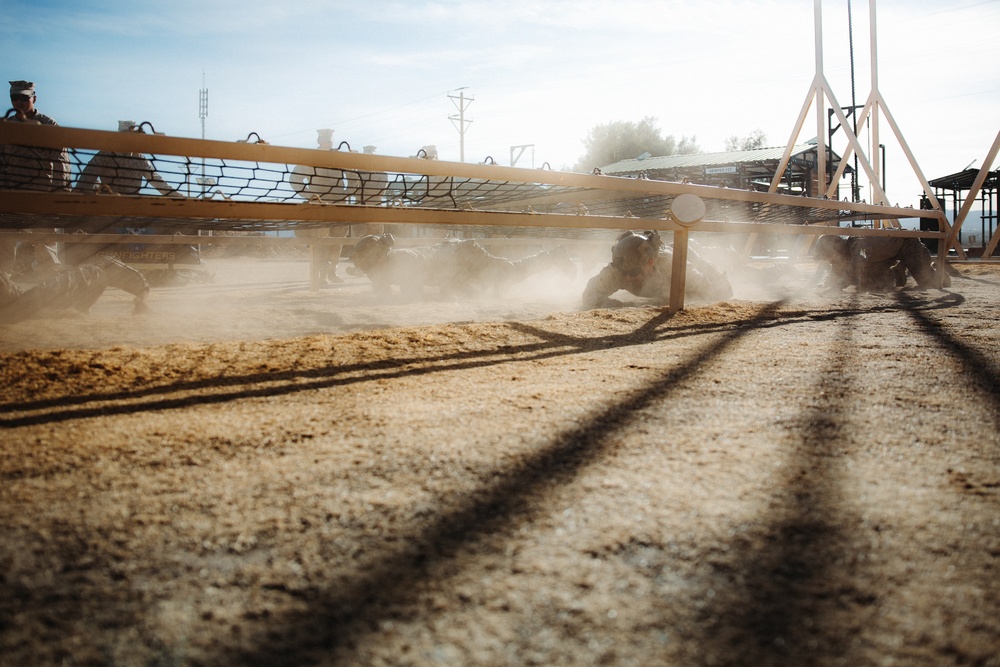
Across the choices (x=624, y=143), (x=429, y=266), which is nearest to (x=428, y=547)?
(x=429, y=266)

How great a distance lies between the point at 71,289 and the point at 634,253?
5.05 meters

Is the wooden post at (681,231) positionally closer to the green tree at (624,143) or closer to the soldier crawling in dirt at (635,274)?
the soldier crawling in dirt at (635,274)

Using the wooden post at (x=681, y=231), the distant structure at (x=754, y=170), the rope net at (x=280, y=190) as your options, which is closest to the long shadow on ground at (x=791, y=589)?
the rope net at (x=280, y=190)

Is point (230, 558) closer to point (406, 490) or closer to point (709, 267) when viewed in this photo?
point (406, 490)

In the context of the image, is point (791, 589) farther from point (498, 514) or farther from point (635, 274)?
point (635, 274)

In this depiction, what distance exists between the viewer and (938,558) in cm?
94

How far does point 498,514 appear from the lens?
1120 millimetres

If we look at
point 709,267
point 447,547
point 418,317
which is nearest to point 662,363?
point 447,547

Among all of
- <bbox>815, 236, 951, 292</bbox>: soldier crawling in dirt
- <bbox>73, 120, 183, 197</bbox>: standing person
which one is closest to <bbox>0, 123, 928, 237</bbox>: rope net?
<bbox>73, 120, 183, 197</bbox>: standing person

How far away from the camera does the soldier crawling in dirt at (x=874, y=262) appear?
7301mm

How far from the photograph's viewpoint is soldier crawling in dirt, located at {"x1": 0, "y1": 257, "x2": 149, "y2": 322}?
413cm

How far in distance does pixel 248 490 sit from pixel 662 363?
200 cm

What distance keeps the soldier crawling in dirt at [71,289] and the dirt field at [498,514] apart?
7.63 feet

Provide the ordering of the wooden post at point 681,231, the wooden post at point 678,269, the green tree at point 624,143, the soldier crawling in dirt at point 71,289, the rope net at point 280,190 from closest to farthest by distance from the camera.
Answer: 1. the rope net at point 280,190
2. the soldier crawling in dirt at point 71,289
3. the wooden post at point 681,231
4. the wooden post at point 678,269
5. the green tree at point 624,143
